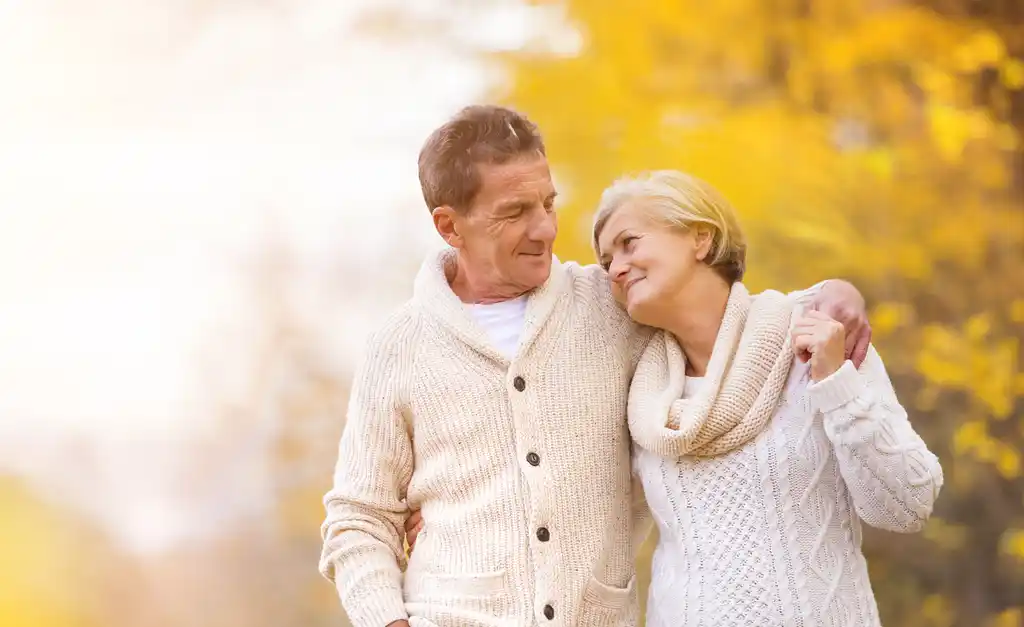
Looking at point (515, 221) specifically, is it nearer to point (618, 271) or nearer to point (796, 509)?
point (618, 271)

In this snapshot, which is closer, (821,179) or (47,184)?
(47,184)

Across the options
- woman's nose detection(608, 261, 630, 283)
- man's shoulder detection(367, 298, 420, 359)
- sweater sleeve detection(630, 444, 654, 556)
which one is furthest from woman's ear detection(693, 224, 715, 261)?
man's shoulder detection(367, 298, 420, 359)

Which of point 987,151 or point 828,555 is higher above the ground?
point 987,151

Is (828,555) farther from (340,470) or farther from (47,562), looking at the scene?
(47,562)

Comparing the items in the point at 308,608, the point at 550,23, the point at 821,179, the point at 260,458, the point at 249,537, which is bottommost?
the point at 308,608

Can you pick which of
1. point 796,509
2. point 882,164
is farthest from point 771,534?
point 882,164

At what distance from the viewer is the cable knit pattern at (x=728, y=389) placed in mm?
1868

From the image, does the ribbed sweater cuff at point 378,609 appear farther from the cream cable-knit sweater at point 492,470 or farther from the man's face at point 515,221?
the man's face at point 515,221

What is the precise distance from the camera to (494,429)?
2002 mm

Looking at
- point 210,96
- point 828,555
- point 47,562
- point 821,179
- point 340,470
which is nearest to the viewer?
point 828,555

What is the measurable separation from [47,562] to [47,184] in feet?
4.01

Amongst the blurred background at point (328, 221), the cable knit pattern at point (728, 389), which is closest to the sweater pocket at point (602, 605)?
the cable knit pattern at point (728, 389)

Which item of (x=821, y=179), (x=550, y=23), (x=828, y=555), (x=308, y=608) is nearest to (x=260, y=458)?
(x=308, y=608)

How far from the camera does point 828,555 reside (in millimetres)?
1845
